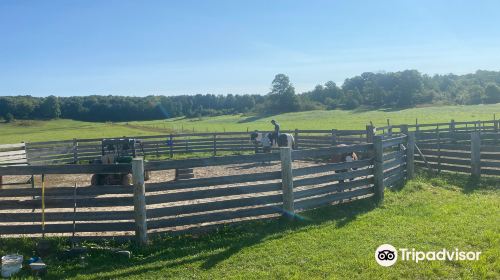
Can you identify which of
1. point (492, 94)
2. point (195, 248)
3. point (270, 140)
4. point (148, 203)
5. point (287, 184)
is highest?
point (492, 94)

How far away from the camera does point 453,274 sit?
509 cm

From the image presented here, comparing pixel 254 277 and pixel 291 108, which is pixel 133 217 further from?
pixel 291 108

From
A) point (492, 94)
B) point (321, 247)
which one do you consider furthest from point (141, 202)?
point (492, 94)

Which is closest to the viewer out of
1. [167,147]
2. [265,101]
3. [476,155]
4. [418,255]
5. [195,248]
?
[418,255]

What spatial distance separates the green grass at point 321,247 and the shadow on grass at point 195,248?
14 millimetres

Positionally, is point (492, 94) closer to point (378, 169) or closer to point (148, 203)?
point (378, 169)

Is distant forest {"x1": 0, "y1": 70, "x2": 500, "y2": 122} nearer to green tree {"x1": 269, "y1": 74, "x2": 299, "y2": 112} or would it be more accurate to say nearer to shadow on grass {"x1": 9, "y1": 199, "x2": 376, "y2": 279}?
green tree {"x1": 269, "y1": 74, "x2": 299, "y2": 112}

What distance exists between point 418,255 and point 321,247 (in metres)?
1.35

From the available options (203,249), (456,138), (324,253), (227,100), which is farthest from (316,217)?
(227,100)

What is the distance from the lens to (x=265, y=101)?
109 metres

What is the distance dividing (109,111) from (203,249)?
111120mm

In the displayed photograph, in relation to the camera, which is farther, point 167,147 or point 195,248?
point 167,147

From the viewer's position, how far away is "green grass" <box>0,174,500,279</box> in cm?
533

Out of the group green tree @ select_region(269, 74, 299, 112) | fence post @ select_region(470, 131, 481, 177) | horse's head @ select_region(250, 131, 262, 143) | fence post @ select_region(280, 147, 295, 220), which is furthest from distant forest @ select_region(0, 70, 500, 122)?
fence post @ select_region(280, 147, 295, 220)
